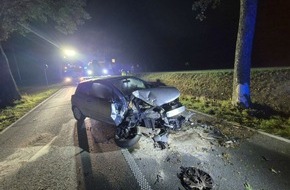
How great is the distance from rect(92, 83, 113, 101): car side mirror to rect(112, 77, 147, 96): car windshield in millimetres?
324

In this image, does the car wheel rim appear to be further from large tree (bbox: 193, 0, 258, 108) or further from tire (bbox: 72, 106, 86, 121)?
large tree (bbox: 193, 0, 258, 108)

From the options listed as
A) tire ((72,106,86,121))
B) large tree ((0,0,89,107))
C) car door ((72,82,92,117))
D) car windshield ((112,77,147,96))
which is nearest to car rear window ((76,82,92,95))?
car door ((72,82,92,117))

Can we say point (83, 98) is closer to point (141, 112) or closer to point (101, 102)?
point (101, 102)

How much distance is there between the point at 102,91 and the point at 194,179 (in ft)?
13.0

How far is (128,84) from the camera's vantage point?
23.4 feet

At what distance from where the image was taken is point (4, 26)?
13.5 metres

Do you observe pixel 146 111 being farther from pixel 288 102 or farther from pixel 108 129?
pixel 288 102

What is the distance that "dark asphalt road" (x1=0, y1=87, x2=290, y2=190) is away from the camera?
13.5 ft

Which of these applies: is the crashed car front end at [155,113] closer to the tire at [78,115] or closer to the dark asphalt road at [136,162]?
the dark asphalt road at [136,162]

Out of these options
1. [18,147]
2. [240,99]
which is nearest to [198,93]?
[240,99]

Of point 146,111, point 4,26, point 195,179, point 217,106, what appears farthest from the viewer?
point 4,26

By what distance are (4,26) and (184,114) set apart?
13.5 meters

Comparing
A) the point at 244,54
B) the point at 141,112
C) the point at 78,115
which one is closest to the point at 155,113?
the point at 141,112

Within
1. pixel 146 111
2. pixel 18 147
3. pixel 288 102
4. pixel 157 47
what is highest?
pixel 157 47
